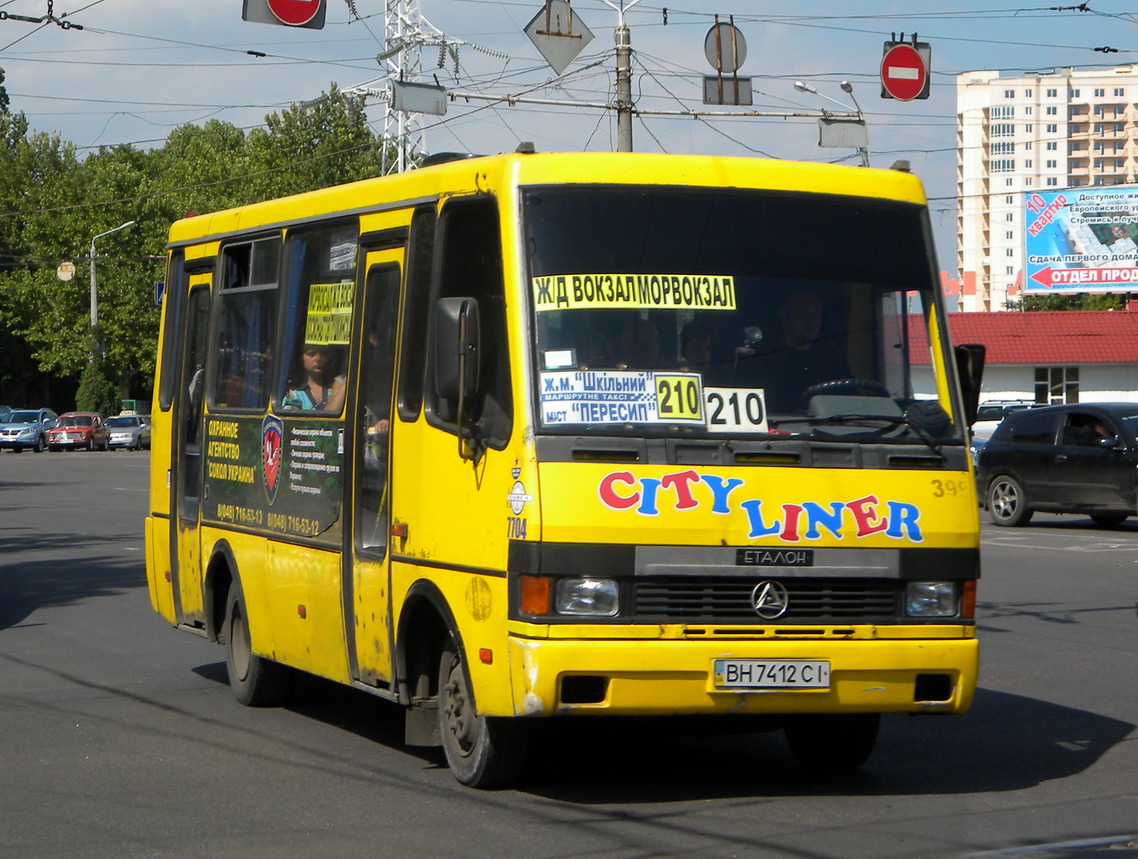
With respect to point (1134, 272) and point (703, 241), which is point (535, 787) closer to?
point (703, 241)

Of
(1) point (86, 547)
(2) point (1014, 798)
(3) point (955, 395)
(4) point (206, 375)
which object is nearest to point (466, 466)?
(3) point (955, 395)

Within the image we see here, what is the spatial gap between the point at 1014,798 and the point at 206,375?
17.5 feet

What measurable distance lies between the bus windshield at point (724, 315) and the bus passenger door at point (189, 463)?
4.06 m

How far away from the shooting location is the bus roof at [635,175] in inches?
281

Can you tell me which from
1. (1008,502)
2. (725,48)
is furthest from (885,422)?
(725,48)

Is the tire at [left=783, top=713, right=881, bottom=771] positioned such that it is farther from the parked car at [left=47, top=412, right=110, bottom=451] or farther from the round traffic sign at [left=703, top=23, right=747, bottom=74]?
the parked car at [left=47, top=412, right=110, bottom=451]

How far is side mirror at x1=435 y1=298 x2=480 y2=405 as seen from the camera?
6.83m

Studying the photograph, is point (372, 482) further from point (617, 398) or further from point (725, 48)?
point (725, 48)

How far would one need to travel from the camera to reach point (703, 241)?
7.21 metres

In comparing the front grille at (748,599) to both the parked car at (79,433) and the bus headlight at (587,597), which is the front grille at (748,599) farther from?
the parked car at (79,433)

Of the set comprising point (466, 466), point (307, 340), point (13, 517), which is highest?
point (307, 340)

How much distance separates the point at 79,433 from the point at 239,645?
57570mm

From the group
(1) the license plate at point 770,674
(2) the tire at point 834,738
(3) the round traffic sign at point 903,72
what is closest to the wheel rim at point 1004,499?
(3) the round traffic sign at point 903,72

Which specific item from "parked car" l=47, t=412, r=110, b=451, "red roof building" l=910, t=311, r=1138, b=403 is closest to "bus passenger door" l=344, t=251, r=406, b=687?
"parked car" l=47, t=412, r=110, b=451
